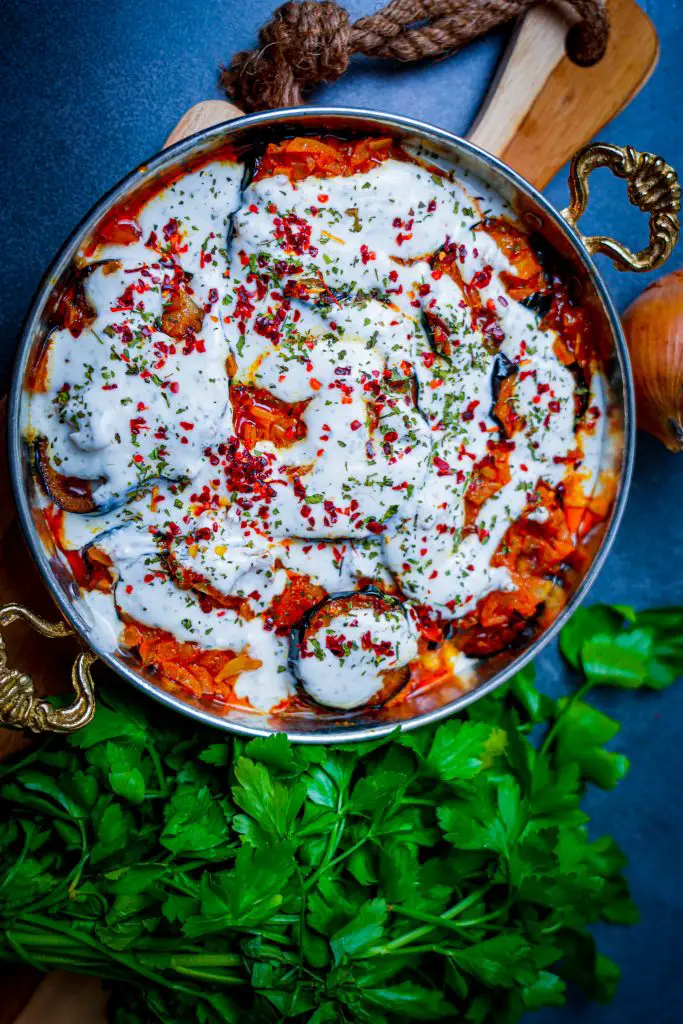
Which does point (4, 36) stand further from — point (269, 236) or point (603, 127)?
point (603, 127)

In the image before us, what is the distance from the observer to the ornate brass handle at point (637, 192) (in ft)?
6.44

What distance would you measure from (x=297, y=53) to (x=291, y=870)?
196cm

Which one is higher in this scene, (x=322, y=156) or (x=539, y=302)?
(x=322, y=156)

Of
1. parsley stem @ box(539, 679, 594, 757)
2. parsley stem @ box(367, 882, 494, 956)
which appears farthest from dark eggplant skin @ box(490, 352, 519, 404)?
parsley stem @ box(367, 882, 494, 956)

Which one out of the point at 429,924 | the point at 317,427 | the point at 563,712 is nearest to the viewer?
the point at 317,427

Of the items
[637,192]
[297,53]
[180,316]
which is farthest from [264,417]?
[637,192]

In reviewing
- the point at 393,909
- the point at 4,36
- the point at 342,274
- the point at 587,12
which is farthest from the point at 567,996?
the point at 4,36

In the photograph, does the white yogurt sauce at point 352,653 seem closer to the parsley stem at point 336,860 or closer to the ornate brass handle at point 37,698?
the parsley stem at point 336,860

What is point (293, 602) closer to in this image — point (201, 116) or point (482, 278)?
point (482, 278)

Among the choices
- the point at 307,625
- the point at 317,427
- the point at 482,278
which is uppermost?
the point at 482,278

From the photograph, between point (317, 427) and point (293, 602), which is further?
point (293, 602)

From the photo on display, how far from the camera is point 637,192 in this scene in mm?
2021

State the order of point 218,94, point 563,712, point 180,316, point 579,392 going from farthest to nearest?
1. point 563,712
2. point 218,94
3. point 579,392
4. point 180,316

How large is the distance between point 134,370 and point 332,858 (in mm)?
1279
